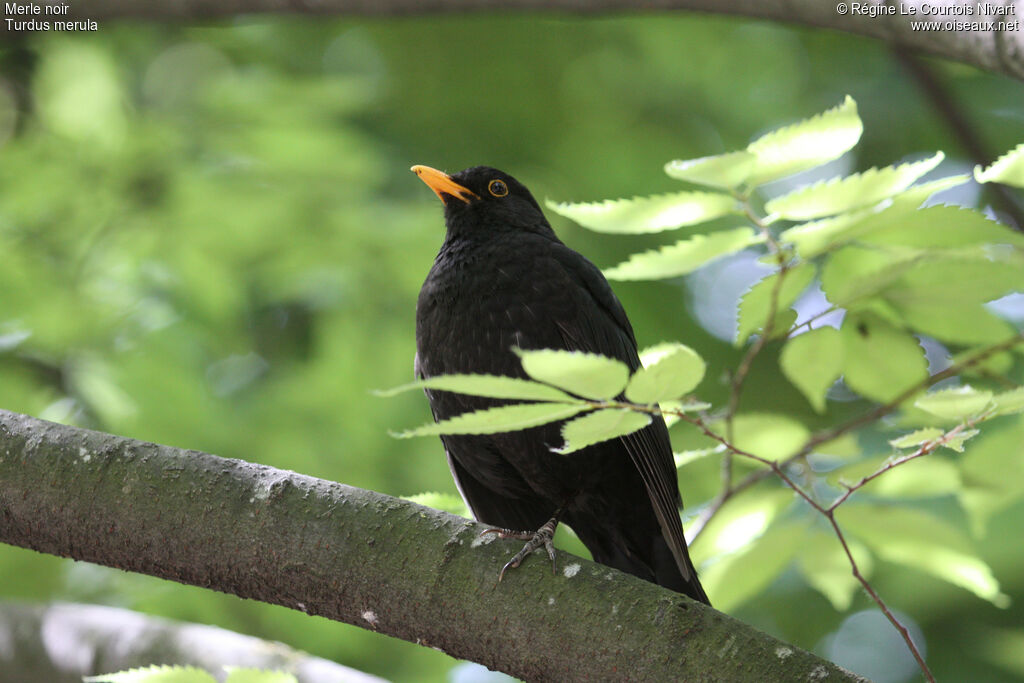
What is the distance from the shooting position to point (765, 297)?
5.85ft

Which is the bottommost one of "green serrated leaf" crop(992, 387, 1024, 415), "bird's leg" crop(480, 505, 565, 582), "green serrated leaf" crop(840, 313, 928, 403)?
Answer: "bird's leg" crop(480, 505, 565, 582)

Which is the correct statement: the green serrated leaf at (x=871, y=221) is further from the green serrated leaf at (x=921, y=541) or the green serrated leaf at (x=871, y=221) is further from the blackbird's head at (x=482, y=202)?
the blackbird's head at (x=482, y=202)

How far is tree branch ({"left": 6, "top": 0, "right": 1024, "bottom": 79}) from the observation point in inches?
65.8

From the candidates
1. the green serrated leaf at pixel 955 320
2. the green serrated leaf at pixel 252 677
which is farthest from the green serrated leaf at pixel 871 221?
the green serrated leaf at pixel 252 677

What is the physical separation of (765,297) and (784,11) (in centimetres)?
69

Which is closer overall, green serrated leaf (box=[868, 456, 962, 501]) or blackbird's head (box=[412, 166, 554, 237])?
green serrated leaf (box=[868, 456, 962, 501])

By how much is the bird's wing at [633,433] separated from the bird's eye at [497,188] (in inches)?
19.1

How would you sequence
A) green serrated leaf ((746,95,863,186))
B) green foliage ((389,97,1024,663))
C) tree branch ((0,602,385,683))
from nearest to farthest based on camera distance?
green foliage ((389,97,1024,663))
green serrated leaf ((746,95,863,186))
tree branch ((0,602,385,683))

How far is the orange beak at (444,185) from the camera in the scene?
3.01 meters

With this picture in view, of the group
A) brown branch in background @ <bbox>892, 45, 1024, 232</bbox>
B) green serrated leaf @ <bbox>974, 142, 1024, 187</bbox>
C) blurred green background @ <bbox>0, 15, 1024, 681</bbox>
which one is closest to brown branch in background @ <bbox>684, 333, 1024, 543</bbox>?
green serrated leaf @ <bbox>974, 142, 1024, 187</bbox>

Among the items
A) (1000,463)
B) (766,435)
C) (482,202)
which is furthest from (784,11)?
(482,202)

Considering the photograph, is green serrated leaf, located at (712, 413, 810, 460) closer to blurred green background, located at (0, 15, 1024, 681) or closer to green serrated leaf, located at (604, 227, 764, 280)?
green serrated leaf, located at (604, 227, 764, 280)

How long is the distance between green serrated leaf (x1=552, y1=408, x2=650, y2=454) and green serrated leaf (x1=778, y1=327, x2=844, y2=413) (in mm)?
702

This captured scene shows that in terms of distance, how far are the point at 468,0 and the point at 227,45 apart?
2485 mm
